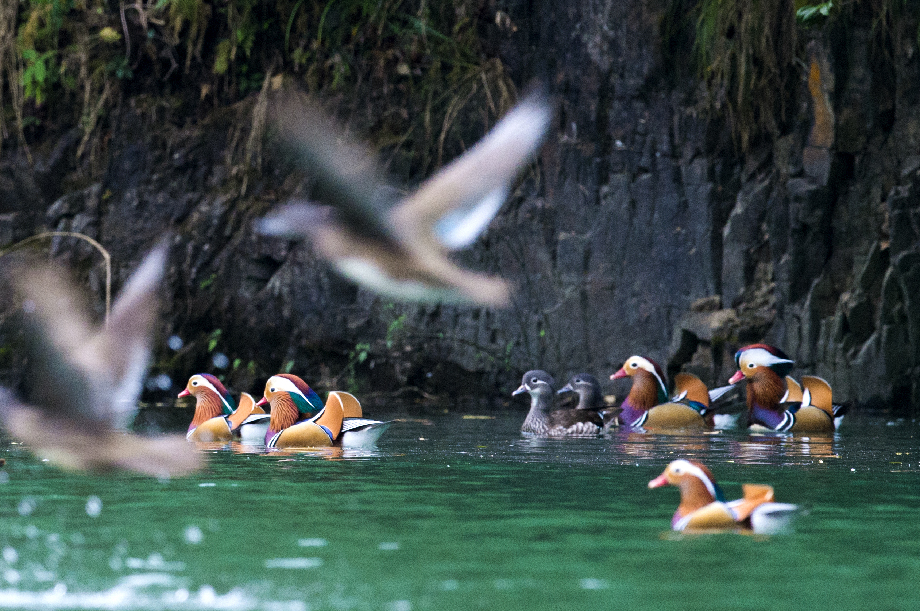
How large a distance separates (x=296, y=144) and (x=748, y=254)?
8.28m

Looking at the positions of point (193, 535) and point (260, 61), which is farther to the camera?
point (260, 61)

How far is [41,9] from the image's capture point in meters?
16.6

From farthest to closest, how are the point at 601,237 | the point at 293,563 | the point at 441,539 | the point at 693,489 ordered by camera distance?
the point at 601,237 < the point at 693,489 < the point at 441,539 < the point at 293,563

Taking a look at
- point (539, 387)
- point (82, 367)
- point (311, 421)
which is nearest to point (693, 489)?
point (82, 367)

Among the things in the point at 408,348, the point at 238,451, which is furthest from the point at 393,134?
the point at 238,451

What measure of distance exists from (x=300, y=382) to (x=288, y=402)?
21 cm

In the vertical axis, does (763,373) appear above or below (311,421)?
above

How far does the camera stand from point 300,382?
9.18 metres

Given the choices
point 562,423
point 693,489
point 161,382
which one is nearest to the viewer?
point 693,489

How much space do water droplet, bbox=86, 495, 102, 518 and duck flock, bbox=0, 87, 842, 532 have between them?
0.44 m

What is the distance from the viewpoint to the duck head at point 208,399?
984 centimetres

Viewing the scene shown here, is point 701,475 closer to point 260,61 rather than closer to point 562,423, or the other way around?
point 562,423

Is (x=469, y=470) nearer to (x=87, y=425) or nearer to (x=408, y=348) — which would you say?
(x=87, y=425)

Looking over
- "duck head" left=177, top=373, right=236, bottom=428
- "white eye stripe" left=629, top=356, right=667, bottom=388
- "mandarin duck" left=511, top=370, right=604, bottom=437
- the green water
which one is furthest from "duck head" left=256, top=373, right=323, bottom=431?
"white eye stripe" left=629, top=356, right=667, bottom=388
